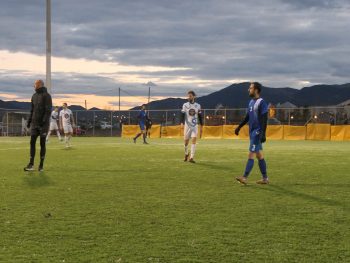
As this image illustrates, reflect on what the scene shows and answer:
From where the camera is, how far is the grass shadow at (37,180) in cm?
1038

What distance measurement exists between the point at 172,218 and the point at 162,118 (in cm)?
4846

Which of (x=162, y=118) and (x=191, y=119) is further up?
(x=191, y=119)

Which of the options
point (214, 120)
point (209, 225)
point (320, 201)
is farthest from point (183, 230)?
point (214, 120)

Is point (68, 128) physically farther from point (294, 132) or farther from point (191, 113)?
point (294, 132)

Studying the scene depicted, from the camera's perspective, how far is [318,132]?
41.2 metres

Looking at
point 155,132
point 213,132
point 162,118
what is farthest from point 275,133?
point 162,118

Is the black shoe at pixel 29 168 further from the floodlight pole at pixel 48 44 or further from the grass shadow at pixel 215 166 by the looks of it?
the floodlight pole at pixel 48 44

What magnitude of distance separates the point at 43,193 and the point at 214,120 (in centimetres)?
4532

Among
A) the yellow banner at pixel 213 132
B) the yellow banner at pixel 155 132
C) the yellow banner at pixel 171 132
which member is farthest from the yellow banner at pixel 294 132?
the yellow banner at pixel 155 132

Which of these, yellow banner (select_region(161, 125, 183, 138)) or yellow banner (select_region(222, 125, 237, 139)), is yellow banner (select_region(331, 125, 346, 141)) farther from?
yellow banner (select_region(161, 125, 183, 138))

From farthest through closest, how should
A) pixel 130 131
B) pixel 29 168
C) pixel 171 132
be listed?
pixel 130 131, pixel 171 132, pixel 29 168

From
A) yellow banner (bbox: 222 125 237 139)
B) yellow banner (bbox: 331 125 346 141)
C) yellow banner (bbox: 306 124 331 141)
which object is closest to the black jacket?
yellow banner (bbox: 331 125 346 141)

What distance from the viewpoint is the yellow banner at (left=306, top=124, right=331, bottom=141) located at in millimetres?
40812

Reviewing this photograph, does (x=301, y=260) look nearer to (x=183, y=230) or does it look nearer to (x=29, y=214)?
(x=183, y=230)
